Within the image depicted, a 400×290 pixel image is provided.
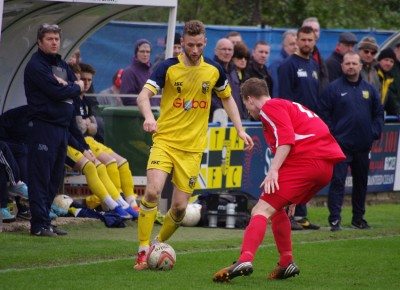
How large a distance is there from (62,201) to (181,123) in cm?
386

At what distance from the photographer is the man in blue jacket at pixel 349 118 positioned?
53.3ft

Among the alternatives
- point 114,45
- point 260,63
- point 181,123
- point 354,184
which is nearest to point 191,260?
point 181,123

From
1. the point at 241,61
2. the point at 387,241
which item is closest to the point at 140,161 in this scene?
the point at 241,61

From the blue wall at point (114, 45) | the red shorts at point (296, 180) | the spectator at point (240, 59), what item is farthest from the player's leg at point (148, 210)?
the spectator at point (240, 59)

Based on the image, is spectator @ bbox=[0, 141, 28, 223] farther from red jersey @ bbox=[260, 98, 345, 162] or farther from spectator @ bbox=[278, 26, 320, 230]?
red jersey @ bbox=[260, 98, 345, 162]

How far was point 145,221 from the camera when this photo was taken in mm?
12094

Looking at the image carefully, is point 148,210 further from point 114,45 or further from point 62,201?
point 114,45

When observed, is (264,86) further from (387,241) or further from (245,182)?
(245,182)

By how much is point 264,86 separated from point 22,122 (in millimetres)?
4369

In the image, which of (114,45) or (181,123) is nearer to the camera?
(181,123)

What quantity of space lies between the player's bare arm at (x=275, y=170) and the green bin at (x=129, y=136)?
608 centimetres

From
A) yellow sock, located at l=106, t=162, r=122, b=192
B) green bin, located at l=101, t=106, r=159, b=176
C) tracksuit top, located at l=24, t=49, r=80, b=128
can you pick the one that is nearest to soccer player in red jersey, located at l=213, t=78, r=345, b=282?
tracksuit top, located at l=24, t=49, r=80, b=128

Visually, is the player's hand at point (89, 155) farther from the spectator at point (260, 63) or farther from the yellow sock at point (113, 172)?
the spectator at point (260, 63)

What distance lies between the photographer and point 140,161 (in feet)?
56.2
